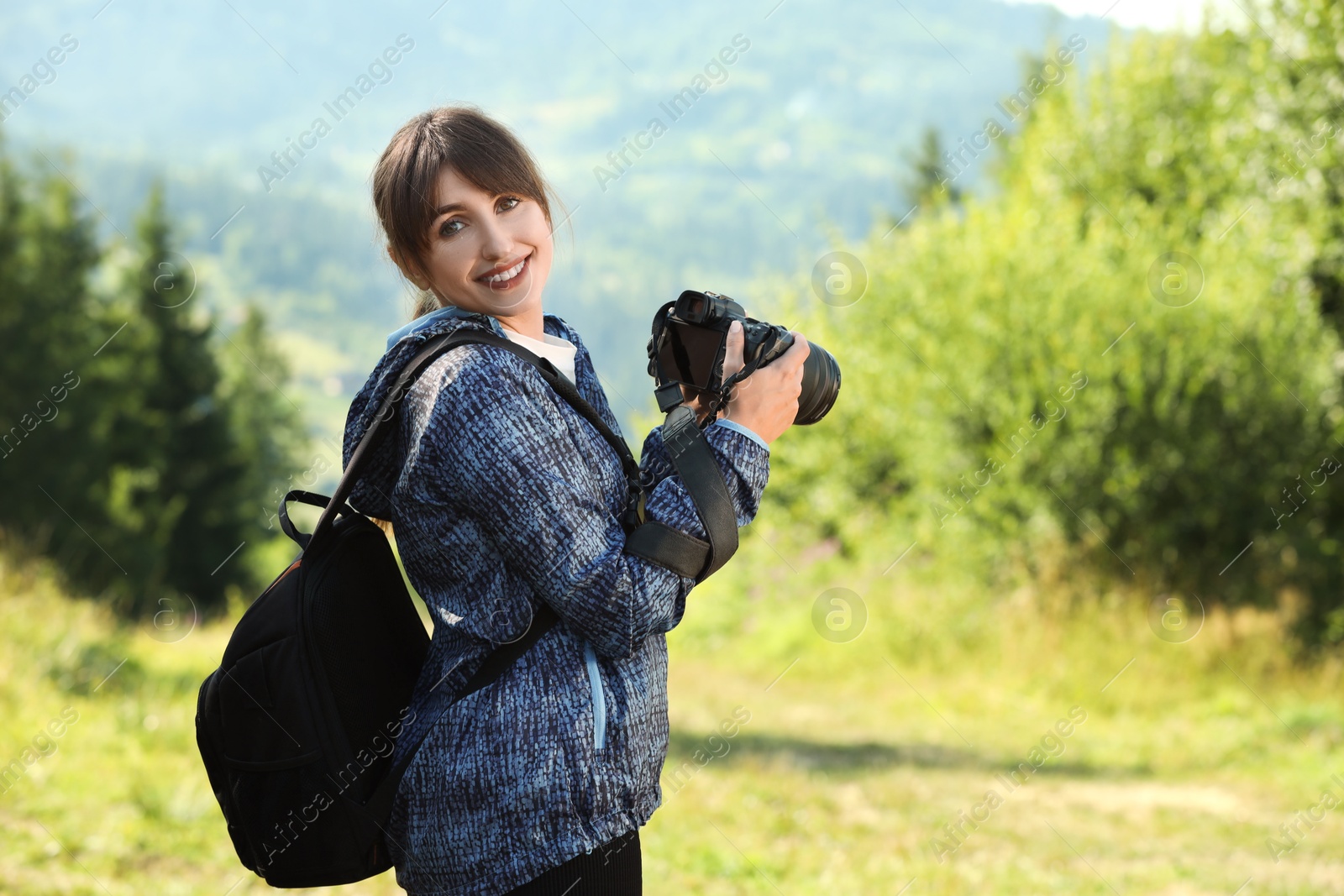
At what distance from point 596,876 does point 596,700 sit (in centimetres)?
22

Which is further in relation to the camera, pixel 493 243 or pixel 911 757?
pixel 911 757

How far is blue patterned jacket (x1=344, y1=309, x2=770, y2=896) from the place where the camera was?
1364mm

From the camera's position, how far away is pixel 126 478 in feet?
77.7

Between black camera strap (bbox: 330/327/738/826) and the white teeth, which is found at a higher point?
the white teeth

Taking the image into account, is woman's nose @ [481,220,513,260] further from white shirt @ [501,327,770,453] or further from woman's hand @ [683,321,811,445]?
woman's hand @ [683,321,811,445]

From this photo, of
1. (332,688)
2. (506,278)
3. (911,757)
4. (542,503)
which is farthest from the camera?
(911,757)

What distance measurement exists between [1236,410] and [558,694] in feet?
30.9

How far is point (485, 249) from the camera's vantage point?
5.10ft

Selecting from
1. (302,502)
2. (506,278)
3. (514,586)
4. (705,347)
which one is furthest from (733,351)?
(302,502)

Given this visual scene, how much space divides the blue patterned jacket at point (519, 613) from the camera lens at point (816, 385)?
0.26 m

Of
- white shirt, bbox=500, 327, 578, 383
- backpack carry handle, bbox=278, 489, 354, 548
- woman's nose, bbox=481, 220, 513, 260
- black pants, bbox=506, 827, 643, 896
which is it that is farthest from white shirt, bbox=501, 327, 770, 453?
black pants, bbox=506, 827, 643, 896

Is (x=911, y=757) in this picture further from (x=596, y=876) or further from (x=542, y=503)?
(x=542, y=503)

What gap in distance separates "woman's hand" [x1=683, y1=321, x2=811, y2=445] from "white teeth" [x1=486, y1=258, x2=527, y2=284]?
314mm

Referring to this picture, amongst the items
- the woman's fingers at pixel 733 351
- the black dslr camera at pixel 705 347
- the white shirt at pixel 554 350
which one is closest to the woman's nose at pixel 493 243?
the white shirt at pixel 554 350
